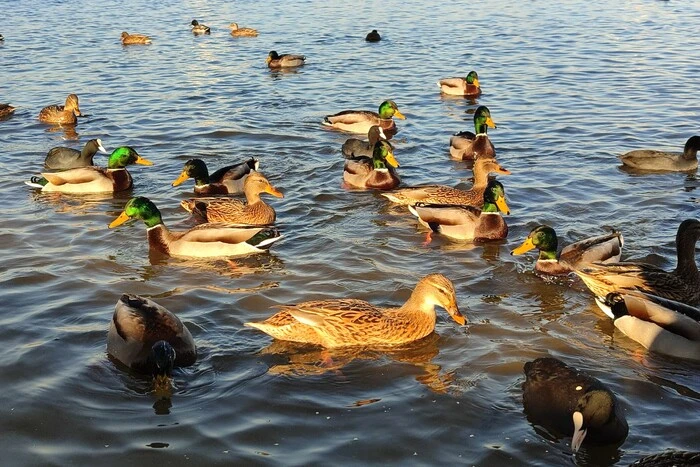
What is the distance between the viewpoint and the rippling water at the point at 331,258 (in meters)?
6.43

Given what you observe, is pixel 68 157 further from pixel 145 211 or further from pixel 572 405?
pixel 572 405

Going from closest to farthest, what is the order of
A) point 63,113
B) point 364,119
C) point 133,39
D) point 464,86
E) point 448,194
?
point 448,194
point 364,119
point 63,113
point 464,86
point 133,39

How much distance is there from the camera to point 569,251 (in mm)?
9578

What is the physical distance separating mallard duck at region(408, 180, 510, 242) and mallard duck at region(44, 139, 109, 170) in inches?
216

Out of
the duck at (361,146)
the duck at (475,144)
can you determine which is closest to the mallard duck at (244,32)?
the duck at (361,146)

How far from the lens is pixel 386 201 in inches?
490

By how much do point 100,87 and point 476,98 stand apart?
764 centimetres

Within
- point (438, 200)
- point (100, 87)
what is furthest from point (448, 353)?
point (100, 87)

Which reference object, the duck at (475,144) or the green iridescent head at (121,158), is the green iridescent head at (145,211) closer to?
the green iridescent head at (121,158)

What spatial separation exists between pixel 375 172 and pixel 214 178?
2.10m

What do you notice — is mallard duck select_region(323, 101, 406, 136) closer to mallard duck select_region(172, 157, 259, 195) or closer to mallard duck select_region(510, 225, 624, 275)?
mallard duck select_region(172, 157, 259, 195)

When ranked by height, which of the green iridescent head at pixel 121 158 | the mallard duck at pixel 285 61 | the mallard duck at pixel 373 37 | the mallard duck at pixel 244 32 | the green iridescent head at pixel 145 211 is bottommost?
the green iridescent head at pixel 145 211

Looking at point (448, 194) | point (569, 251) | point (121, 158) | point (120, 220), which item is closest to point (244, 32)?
point (121, 158)

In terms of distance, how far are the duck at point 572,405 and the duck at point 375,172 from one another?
19.8 ft
